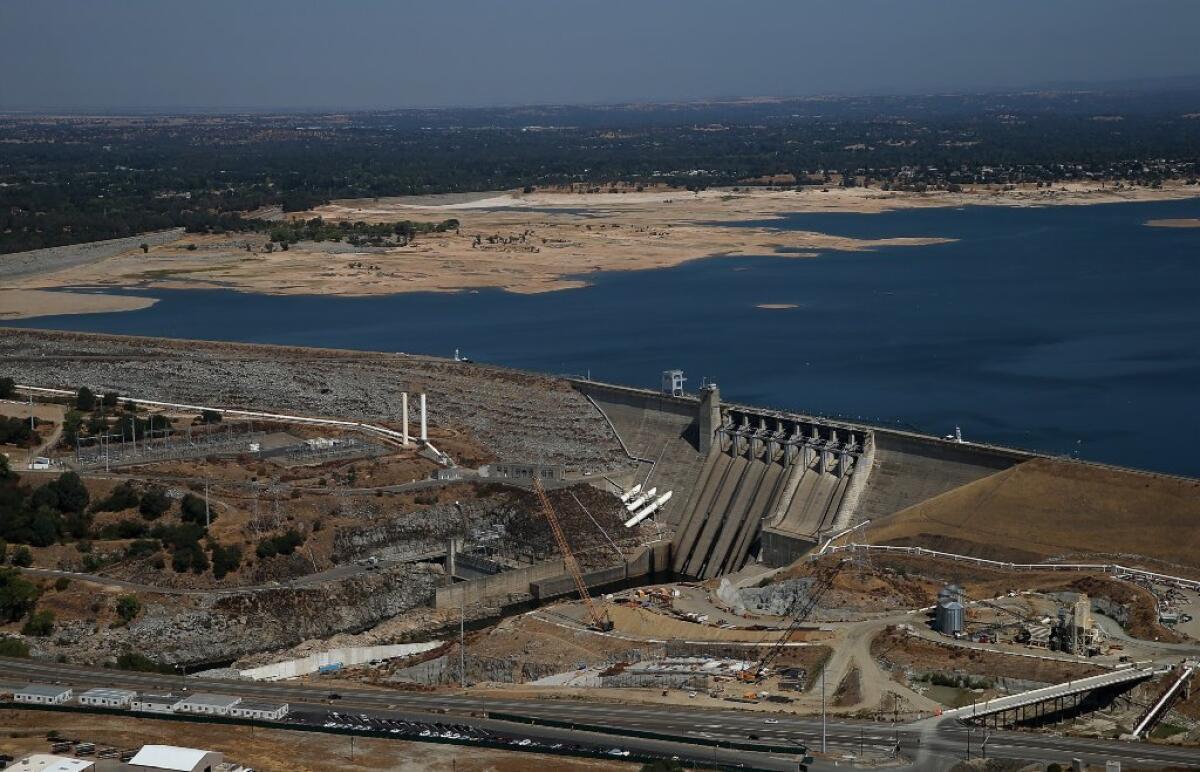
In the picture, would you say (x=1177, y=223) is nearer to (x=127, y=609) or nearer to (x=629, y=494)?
(x=629, y=494)

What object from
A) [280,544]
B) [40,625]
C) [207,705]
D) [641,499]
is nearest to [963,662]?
[207,705]

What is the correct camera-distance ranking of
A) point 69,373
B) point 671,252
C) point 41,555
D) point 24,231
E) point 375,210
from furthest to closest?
1. point 375,210
2. point 24,231
3. point 671,252
4. point 69,373
5. point 41,555

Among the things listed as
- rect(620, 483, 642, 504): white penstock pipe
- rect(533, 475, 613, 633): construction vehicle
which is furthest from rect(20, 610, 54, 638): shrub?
rect(620, 483, 642, 504): white penstock pipe

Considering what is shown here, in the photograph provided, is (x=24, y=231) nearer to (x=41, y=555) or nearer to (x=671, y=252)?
(x=671, y=252)

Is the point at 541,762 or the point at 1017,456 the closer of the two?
the point at 541,762

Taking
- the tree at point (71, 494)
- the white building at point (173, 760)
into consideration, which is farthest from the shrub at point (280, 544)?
the white building at point (173, 760)

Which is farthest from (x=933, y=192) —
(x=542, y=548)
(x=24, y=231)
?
(x=542, y=548)

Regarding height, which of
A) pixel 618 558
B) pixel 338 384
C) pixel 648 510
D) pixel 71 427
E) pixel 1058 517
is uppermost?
pixel 1058 517
